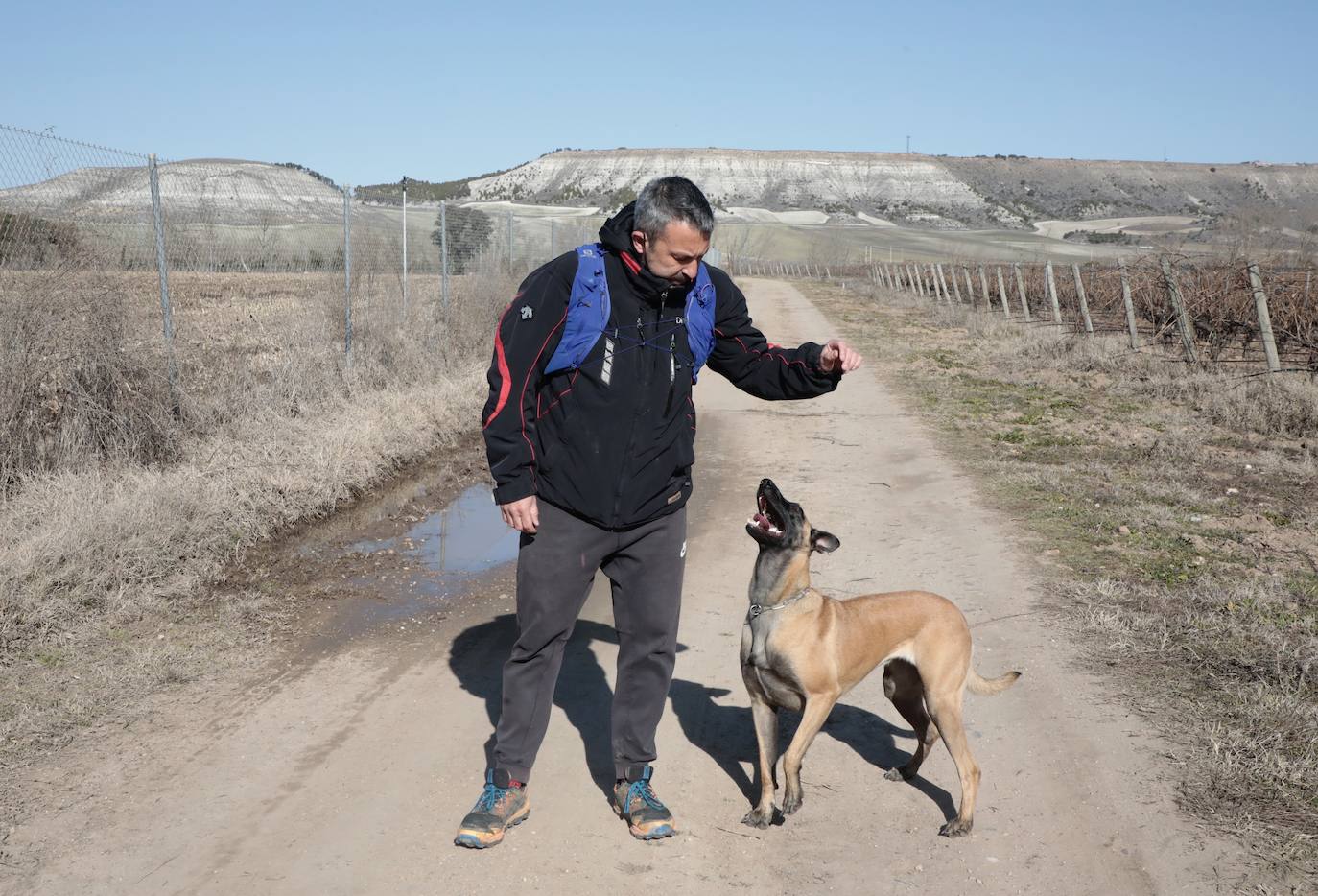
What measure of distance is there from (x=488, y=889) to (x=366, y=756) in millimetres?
1081

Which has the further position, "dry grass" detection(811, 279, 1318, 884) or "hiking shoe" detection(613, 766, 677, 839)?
"dry grass" detection(811, 279, 1318, 884)

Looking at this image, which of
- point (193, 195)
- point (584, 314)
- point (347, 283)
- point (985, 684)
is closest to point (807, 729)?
point (985, 684)

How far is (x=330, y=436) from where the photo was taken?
894 centimetres

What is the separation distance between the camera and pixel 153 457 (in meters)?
8.08

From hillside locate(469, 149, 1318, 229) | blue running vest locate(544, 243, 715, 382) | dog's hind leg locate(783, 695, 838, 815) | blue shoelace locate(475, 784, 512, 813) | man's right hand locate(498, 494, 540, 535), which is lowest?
blue shoelace locate(475, 784, 512, 813)

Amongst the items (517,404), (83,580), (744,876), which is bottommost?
(744,876)

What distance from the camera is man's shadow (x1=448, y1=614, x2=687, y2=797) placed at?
14.0 ft

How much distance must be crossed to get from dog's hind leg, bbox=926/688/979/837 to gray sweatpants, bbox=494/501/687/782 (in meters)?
0.96

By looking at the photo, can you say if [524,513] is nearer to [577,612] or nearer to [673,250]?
[577,612]

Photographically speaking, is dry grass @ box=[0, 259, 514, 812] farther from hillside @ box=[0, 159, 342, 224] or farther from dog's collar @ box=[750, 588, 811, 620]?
dog's collar @ box=[750, 588, 811, 620]

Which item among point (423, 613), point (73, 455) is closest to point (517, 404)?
point (423, 613)

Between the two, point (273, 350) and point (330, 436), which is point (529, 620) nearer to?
point (330, 436)

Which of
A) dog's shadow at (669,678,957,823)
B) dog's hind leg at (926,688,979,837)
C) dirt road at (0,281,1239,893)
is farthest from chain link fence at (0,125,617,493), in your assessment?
dog's hind leg at (926,688,979,837)

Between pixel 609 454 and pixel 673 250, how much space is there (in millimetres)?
687
